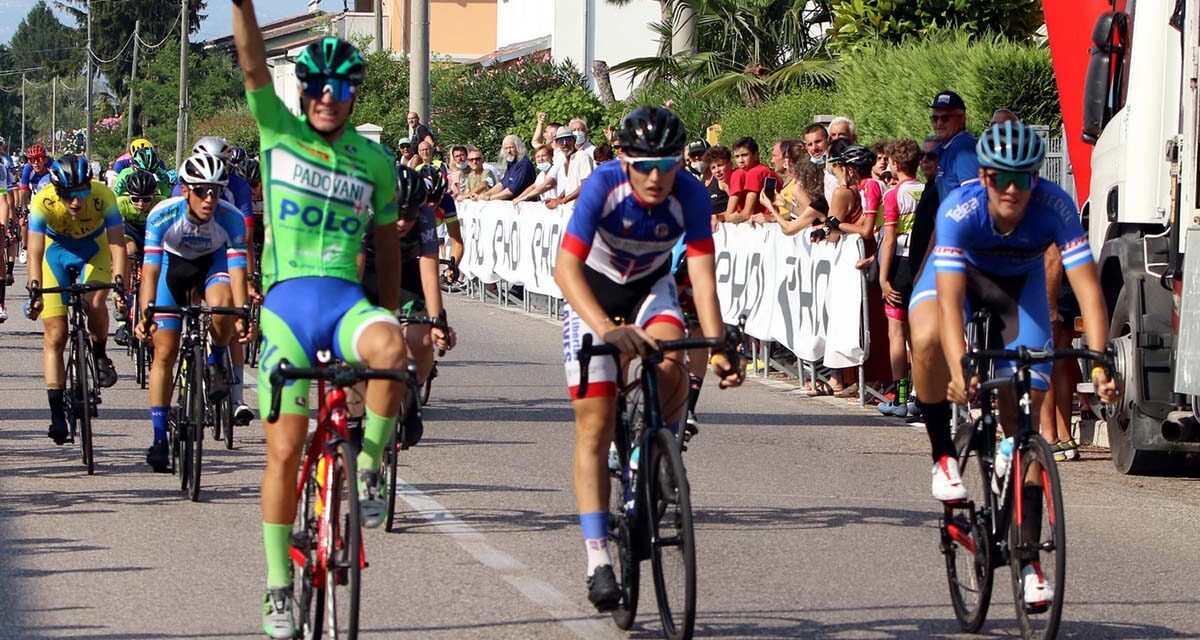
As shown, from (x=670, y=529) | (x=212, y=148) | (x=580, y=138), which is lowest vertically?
(x=670, y=529)

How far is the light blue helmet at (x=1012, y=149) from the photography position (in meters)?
7.08

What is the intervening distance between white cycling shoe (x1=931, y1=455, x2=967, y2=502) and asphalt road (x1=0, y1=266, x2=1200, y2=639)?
0.49 meters

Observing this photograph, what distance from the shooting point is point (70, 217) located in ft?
42.0

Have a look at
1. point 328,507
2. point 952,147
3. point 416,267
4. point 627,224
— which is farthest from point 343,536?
point 952,147

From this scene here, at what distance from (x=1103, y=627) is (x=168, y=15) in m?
111

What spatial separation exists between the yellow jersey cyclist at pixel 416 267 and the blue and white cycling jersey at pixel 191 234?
2.39 feet

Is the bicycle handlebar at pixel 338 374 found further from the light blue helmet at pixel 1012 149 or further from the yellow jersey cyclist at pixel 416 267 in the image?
the yellow jersey cyclist at pixel 416 267

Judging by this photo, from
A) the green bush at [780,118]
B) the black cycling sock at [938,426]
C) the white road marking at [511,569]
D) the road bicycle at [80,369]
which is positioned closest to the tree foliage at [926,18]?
the green bush at [780,118]

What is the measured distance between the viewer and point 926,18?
2828 cm

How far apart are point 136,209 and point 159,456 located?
3.88 metres

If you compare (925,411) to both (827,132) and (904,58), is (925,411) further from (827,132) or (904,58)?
(904,58)

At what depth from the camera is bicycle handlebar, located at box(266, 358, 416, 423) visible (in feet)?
20.4

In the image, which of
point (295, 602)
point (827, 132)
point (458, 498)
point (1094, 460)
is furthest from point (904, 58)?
point (295, 602)

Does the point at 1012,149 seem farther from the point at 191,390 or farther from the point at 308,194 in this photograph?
the point at 191,390
